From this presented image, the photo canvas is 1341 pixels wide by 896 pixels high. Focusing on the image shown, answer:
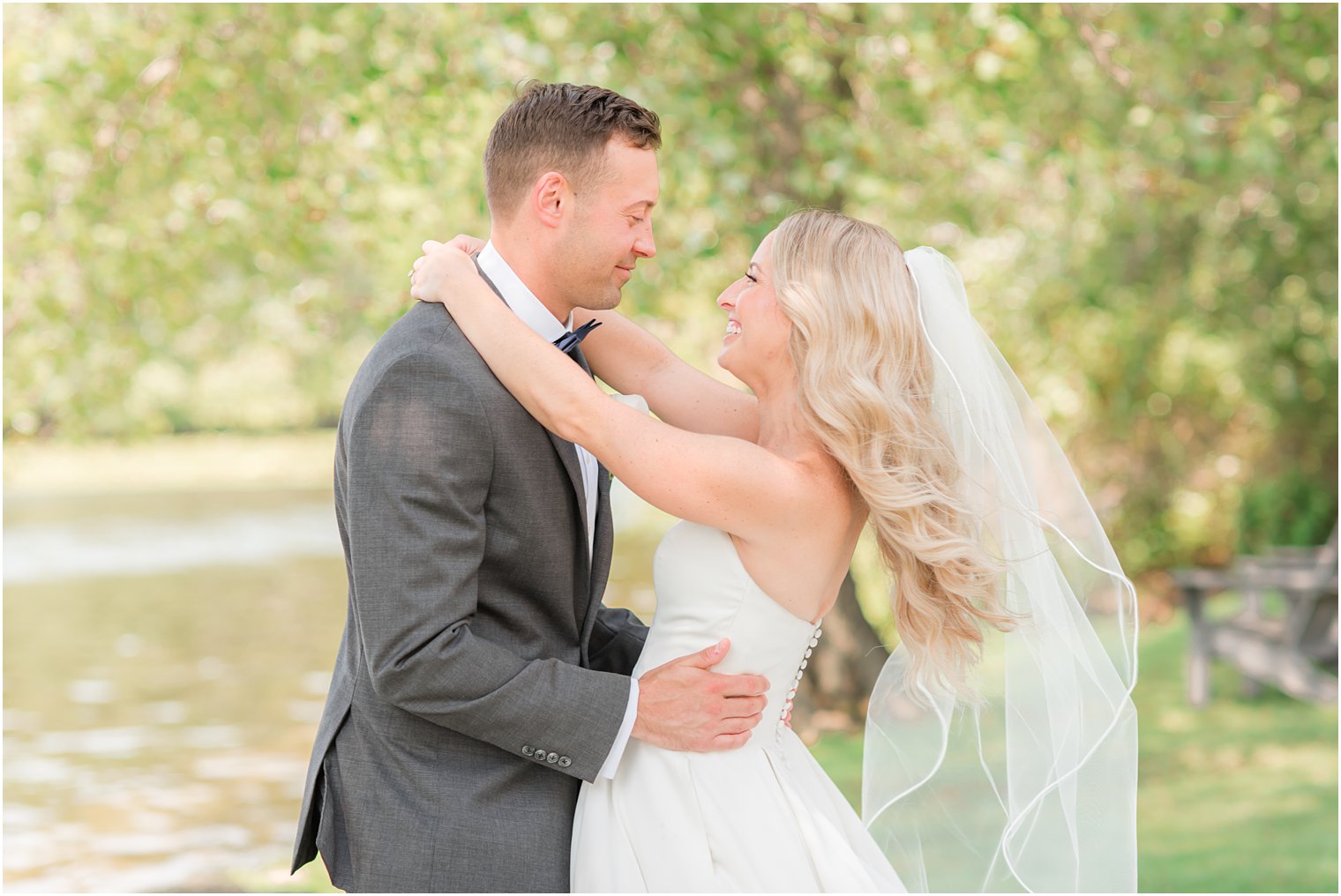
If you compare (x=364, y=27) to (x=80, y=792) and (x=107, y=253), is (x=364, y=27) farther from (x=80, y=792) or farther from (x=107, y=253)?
(x=80, y=792)

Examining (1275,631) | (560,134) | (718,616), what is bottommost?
(1275,631)

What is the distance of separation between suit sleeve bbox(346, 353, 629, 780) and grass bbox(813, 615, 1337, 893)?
459 centimetres

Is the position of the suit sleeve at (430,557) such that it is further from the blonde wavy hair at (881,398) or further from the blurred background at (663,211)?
the blurred background at (663,211)

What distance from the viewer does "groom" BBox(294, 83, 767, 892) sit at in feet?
7.63

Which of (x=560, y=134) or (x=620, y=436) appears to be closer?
(x=620, y=436)

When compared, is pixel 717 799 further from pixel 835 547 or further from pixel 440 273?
pixel 440 273

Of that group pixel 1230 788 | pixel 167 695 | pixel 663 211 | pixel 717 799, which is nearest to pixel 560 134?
pixel 717 799

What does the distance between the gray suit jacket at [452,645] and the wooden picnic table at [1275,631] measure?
A: 22.9ft

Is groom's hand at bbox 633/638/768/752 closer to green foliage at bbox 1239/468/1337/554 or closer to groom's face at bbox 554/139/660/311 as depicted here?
groom's face at bbox 554/139/660/311

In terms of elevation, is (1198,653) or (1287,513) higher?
(1287,513)

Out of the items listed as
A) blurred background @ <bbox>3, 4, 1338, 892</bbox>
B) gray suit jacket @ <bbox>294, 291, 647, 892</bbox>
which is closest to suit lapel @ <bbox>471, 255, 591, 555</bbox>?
gray suit jacket @ <bbox>294, 291, 647, 892</bbox>

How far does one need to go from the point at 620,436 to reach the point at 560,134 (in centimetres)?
64

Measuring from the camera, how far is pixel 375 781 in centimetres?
247

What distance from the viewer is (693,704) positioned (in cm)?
262
